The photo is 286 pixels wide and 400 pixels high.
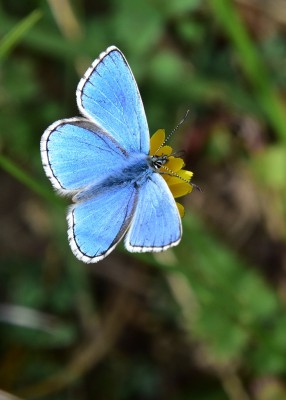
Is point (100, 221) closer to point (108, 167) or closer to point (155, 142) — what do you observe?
point (108, 167)

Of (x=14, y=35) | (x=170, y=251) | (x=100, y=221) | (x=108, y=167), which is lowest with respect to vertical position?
(x=170, y=251)

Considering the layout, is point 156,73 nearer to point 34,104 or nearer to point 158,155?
point 34,104

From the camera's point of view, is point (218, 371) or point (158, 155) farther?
point (218, 371)

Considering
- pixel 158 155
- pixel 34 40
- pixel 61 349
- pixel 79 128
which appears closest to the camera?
pixel 79 128

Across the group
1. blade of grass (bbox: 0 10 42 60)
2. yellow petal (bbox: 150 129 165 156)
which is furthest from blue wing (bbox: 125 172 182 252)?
blade of grass (bbox: 0 10 42 60)

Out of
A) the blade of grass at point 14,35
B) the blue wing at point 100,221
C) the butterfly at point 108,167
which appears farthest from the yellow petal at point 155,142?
the blade of grass at point 14,35

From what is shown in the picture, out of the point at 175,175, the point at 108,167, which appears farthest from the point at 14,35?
the point at 175,175

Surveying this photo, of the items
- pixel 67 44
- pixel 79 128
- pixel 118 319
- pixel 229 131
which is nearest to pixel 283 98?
pixel 229 131
